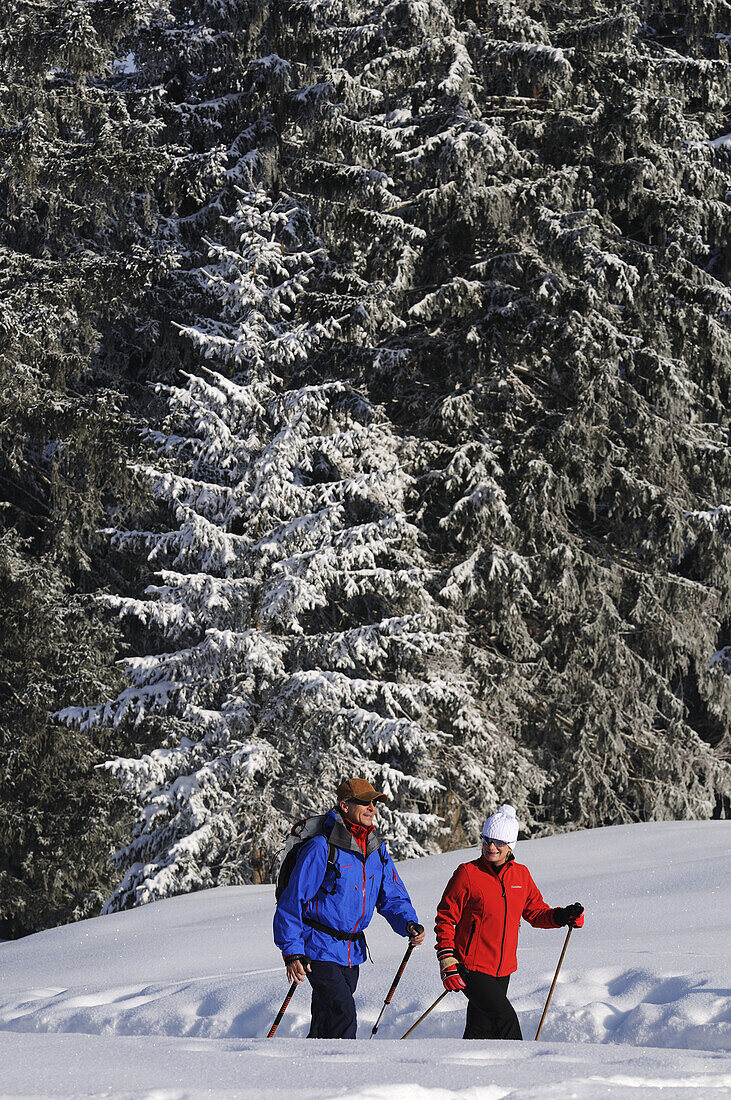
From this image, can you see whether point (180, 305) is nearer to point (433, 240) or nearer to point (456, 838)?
point (433, 240)

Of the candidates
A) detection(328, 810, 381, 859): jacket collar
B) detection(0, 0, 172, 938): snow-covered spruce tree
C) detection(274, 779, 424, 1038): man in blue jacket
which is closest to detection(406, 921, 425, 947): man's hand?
detection(274, 779, 424, 1038): man in blue jacket

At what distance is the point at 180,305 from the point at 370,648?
690 centimetres

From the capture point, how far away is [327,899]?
217 inches

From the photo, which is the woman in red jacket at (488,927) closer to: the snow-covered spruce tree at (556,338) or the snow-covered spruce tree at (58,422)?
the snow-covered spruce tree at (556,338)

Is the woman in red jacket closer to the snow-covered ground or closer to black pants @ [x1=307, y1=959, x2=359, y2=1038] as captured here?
the snow-covered ground

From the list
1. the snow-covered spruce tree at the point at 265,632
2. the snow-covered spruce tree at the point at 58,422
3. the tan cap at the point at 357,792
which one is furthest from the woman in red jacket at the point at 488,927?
the snow-covered spruce tree at the point at 58,422

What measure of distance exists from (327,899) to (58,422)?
524 inches

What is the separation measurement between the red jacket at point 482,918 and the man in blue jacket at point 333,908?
0.16m

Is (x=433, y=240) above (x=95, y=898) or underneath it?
above

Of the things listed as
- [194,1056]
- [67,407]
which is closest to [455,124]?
[67,407]

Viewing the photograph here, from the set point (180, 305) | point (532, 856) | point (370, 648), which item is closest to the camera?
point (532, 856)

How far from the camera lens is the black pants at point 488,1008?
220 inches

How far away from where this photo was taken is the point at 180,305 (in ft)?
62.8

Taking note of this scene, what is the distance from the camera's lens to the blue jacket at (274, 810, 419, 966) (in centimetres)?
547
